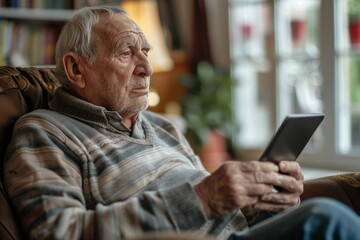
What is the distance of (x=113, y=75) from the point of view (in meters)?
1.57

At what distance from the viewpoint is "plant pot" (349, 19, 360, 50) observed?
121 inches

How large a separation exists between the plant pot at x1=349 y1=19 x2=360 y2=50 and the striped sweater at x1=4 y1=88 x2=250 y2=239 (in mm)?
1792

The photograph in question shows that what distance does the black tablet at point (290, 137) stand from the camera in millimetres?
1243

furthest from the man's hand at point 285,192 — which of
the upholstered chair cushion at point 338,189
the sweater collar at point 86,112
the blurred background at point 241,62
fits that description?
the blurred background at point 241,62

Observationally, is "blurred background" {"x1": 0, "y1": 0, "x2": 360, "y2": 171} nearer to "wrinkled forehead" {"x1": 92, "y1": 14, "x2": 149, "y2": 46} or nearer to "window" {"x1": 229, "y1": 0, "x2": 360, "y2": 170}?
"window" {"x1": 229, "y1": 0, "x2": 360, "y2": 170}

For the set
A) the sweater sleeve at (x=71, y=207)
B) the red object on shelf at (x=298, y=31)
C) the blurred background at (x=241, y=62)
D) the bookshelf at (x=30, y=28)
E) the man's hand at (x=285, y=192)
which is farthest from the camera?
the red object on shelf at (x=298, y=31)

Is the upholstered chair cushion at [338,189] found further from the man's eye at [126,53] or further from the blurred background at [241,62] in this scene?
the blurred background at [241,62]

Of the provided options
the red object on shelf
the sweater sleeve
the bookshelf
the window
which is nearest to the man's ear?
the sweater sleeve

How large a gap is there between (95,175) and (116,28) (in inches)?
18.6

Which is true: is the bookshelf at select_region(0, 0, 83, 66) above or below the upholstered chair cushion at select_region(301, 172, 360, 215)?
above

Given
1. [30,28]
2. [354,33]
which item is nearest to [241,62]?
[354,33]

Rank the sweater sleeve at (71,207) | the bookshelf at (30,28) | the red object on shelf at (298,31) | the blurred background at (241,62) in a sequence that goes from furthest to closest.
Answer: the red object on shelf at (298,31)
the blurred background at (241,62)
the bookshelf at (30,28)
the sweater sleeve at (71,207)

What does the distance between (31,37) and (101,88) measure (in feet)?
5.70

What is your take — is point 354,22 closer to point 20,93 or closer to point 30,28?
point 30,28
